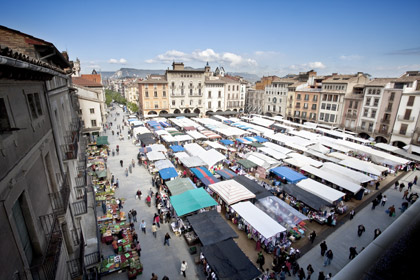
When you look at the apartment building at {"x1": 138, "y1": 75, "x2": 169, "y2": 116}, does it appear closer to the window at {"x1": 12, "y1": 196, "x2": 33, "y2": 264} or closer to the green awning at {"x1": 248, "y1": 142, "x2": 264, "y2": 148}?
the green awning at {"x1": 248, "y1": 142, "x2": 264, "y2": 148}

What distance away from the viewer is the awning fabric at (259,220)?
13.2 meters

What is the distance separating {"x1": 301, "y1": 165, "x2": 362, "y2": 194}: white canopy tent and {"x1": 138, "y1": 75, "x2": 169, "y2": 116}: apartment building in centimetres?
3903

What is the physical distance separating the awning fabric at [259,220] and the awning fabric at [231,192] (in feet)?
2.04

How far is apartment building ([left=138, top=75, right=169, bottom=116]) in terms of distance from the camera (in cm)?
5081

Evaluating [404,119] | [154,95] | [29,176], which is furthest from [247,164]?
[154,95]

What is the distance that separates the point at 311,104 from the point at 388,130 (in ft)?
50.4

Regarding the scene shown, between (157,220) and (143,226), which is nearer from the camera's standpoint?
(143,226)

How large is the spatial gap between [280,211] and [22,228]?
14257 millimetres

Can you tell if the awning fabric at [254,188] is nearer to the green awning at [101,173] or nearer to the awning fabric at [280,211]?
the awning fabric at [280,211]

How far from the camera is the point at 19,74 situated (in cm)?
493

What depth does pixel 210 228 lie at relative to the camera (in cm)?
1338

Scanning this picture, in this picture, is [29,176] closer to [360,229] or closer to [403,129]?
[360,229]

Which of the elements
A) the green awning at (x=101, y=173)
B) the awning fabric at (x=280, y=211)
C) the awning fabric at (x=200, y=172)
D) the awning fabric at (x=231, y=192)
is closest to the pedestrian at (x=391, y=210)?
the awning fabric at (x=280, y=211)

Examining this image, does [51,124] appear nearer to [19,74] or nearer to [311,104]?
[19,74]
